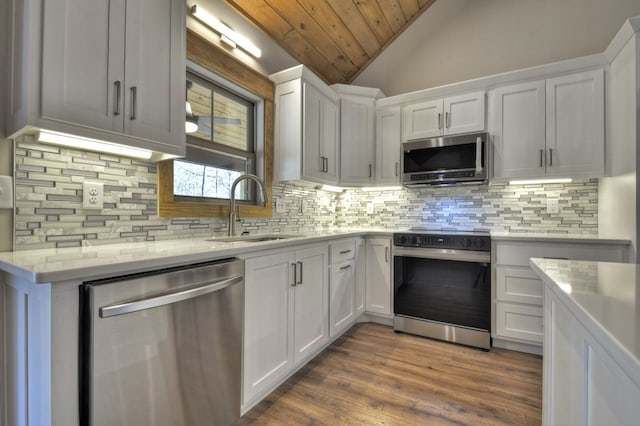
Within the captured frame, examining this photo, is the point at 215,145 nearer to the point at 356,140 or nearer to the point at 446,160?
the point at 356,140

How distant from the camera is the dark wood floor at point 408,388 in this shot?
5.16 feet

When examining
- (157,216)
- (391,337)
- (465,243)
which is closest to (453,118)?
(465,243)

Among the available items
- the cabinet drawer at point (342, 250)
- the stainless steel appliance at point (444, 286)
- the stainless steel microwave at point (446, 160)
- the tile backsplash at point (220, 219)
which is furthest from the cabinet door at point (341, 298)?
the stainless steel microwave at point (446, 160)

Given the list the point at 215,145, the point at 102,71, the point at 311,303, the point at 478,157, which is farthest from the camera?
the point at 478,157

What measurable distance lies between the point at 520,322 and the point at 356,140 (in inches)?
84.5

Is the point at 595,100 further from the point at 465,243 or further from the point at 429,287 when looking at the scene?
the point at 429,287

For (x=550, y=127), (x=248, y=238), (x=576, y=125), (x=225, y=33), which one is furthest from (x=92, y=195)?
(x=576, y=125)

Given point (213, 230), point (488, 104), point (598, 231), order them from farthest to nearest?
point (488, 104) → point (598, 231) → point (213, 230)

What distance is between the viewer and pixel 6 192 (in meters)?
1.21

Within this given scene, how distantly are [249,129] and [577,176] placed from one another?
106 inches

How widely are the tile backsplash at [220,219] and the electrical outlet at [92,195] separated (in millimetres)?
22

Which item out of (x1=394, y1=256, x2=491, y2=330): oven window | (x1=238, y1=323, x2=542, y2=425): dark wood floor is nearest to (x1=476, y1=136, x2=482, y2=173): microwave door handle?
(x1=394, y1=256, x2=491, y2=330): oven window

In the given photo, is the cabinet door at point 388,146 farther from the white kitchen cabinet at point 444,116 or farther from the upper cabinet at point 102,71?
the upper cabinet at point 102,71

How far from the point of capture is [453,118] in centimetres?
282
